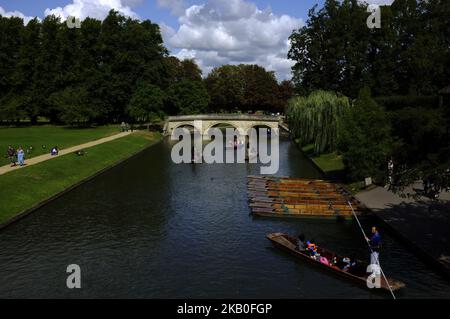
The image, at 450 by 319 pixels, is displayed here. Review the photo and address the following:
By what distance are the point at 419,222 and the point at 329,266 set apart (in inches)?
396

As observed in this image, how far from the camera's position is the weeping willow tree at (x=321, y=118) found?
6050 cm

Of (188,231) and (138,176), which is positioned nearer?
(188,231)

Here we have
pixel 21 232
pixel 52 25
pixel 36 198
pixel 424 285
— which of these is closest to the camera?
pixel 424 285

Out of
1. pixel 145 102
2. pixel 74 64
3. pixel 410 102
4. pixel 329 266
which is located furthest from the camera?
pixel 74 64

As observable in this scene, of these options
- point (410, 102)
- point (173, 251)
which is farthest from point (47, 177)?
point (410, 102)

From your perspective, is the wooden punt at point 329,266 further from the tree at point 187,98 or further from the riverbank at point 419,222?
the tree at point 187,98

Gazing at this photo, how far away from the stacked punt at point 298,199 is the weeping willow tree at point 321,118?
604 inches

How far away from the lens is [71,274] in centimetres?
2466

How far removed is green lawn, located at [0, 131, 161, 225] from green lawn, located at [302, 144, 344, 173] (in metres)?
27.9

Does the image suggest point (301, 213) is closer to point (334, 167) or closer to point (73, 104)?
point (334, 167)

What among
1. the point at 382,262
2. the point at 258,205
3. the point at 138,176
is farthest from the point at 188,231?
the point at 138,176

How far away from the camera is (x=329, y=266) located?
979 inches

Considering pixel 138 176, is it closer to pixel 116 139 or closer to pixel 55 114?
pixel 116 139

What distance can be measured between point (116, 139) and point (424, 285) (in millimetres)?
65121
